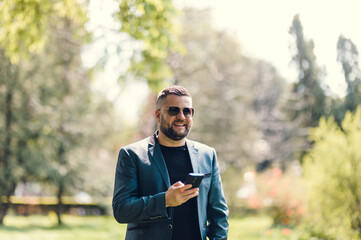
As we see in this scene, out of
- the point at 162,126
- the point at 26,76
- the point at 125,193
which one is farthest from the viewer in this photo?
the point at 26,76

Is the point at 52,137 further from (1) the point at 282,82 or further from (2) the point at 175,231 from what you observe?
(1) the point at 282,82

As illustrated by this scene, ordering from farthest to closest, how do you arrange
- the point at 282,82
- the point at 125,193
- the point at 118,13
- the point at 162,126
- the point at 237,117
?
1. the point at 282,82
2. the point at 237,117
3. the point at 118,13
4. the point at 162,126
5. the point at 125,193

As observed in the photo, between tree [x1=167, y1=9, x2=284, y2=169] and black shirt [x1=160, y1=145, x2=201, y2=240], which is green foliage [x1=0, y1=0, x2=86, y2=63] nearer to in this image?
black shirt [x1=160, y1=145, x2=201, y2=240]

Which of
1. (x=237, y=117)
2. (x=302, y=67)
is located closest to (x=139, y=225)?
(x=302, y=67)

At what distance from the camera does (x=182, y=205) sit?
112 inches

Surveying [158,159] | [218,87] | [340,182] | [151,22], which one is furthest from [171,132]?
[218,87]

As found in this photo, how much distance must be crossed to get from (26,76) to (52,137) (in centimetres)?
249

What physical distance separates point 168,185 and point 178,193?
22 cm

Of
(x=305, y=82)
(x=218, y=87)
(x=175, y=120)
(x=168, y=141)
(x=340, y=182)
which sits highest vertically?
(x=218, y=87)

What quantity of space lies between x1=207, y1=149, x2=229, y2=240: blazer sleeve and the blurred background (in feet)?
13.1

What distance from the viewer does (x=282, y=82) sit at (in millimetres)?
32906

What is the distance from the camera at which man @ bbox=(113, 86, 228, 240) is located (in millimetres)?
2625

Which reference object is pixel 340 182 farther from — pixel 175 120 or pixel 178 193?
pixel 178 193

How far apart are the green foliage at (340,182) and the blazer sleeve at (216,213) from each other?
625 centimetres
